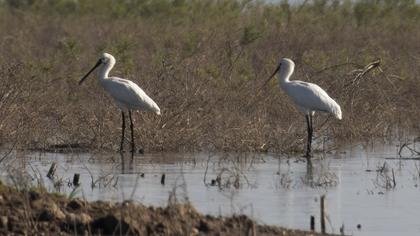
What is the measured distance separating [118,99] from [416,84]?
6205 mm

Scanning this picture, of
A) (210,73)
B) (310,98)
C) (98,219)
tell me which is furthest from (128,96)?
(98,219)

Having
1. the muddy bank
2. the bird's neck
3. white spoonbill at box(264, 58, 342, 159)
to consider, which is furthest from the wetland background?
the bird's neck

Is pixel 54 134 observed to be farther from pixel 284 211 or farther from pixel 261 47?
pixel 261 47

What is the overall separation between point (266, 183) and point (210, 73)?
22.6ft

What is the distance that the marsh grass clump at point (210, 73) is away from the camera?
1644 centimetres

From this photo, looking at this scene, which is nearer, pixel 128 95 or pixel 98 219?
pixel 98 219

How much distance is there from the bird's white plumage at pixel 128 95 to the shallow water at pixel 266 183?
1.03 m

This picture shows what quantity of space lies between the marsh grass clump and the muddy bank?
6438mm

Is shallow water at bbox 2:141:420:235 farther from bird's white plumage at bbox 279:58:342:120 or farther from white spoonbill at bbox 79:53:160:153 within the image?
white spoonbill at bbox 79:53:160:153

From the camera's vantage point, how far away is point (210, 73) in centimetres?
1995

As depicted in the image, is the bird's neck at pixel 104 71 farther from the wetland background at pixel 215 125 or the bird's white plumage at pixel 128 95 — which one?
the wetland background at pixel 215 125

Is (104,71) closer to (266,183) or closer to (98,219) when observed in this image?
(266,183)

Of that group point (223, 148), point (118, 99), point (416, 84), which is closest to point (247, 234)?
point (223, 148)

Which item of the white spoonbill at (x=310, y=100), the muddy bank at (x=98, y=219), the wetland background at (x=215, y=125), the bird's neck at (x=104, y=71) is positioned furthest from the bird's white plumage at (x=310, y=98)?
the muddy bank at (x=98, y=219)
